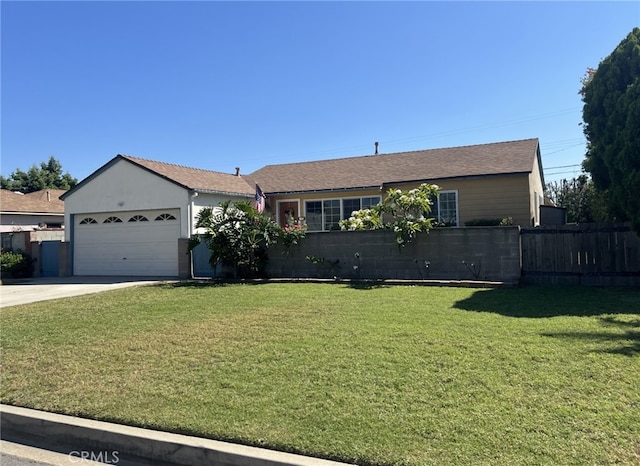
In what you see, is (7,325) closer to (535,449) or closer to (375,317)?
(375,317)

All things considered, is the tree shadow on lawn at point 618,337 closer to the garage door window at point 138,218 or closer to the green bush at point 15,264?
the garage door window at point 138,218

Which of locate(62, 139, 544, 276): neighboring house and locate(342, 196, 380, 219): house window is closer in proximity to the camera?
locate(62, 139, 544, 276): neighboring house

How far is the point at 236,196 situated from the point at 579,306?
14.6 metres

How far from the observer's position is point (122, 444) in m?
4.20

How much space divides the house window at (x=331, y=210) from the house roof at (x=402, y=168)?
72 cm

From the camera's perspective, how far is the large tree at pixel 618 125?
959 cm

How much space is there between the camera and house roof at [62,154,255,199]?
18.3 m

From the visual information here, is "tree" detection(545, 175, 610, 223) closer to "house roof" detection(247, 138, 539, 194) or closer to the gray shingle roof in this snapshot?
"house roof" detection(247, 138, 539, 194)

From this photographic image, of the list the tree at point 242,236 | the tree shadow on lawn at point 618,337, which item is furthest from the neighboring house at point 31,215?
the tree shadow on lawn at point 618,337

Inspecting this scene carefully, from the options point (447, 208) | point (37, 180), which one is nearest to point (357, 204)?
point (447, 208)

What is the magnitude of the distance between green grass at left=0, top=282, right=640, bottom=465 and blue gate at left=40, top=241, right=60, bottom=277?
12782 mm

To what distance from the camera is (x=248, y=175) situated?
24938 mm

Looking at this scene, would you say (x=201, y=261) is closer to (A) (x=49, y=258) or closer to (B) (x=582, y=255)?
(A) (x=49, y=258)

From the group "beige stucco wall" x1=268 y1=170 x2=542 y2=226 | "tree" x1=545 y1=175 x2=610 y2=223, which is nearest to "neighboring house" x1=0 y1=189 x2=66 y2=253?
"beige stucco wall" x1=268 y1=170 x2=542 y2=226
